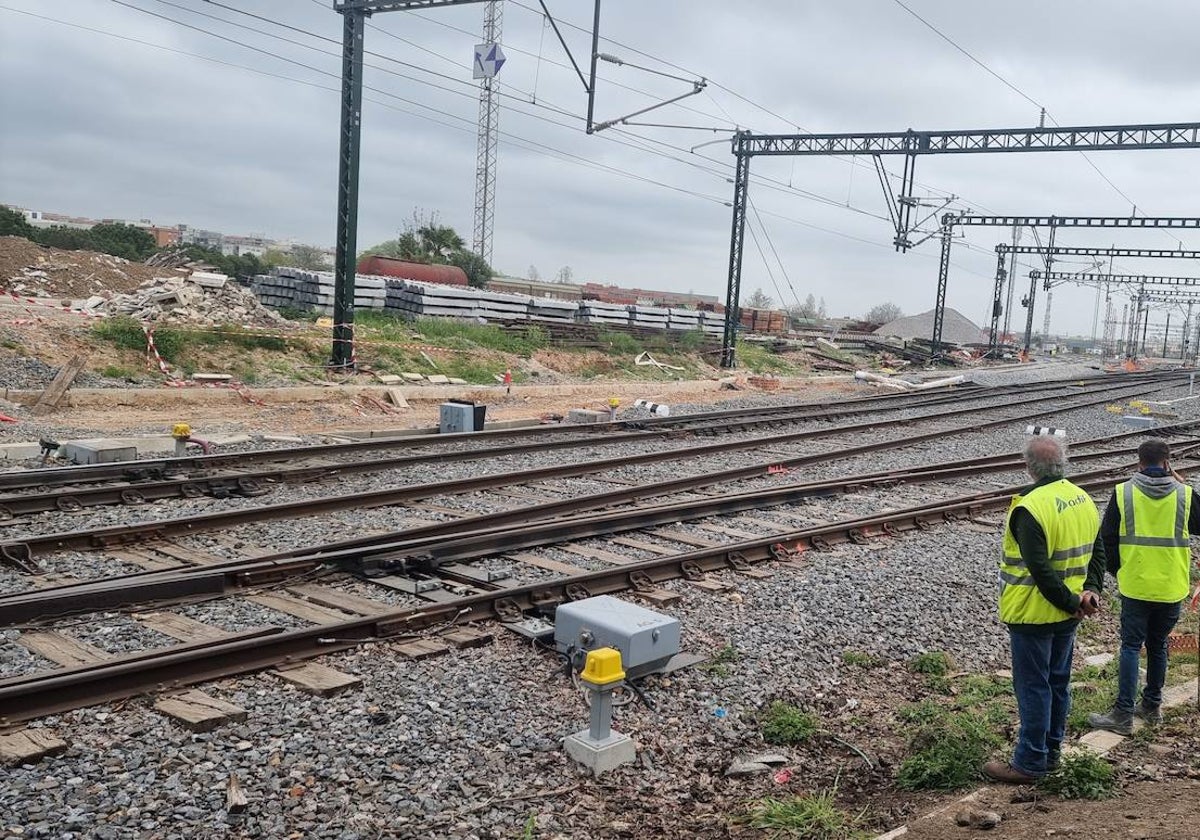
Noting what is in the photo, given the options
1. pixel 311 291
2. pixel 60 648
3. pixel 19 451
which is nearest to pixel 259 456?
pixel 19 451

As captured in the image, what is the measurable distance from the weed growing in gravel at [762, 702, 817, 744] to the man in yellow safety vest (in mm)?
1650

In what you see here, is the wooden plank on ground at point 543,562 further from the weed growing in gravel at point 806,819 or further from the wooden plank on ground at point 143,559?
the weed growing in gravel at point 806,819

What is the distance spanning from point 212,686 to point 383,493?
17.4ft

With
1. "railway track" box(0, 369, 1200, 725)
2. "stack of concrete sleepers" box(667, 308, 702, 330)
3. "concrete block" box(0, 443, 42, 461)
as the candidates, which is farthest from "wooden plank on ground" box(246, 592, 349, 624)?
"stack of concrete sleepers" box(667, 308, 702, 330)

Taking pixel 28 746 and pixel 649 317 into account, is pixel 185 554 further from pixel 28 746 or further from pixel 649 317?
pixel 649 317

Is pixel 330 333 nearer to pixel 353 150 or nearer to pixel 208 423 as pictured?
pixel 353 150

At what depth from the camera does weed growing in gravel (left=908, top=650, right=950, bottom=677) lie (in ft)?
22.4

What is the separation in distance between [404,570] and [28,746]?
3474 millimetres

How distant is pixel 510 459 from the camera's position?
559 inches

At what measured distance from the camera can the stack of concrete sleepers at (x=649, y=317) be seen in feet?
125

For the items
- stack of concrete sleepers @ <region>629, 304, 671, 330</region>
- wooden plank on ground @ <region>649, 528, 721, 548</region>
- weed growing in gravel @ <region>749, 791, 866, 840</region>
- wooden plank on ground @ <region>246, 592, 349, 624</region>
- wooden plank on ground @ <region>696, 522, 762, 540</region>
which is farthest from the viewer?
stack of concrete sleepers @ <region>629, 304, 671, 330</region>

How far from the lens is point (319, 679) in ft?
18.6

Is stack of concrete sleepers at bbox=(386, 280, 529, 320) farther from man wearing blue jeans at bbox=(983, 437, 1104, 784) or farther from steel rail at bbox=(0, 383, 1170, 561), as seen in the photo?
man wearing blue jeans at bbox=(983, 437, 1104, 784)

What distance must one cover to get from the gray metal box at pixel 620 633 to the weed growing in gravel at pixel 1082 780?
7.03 ft
